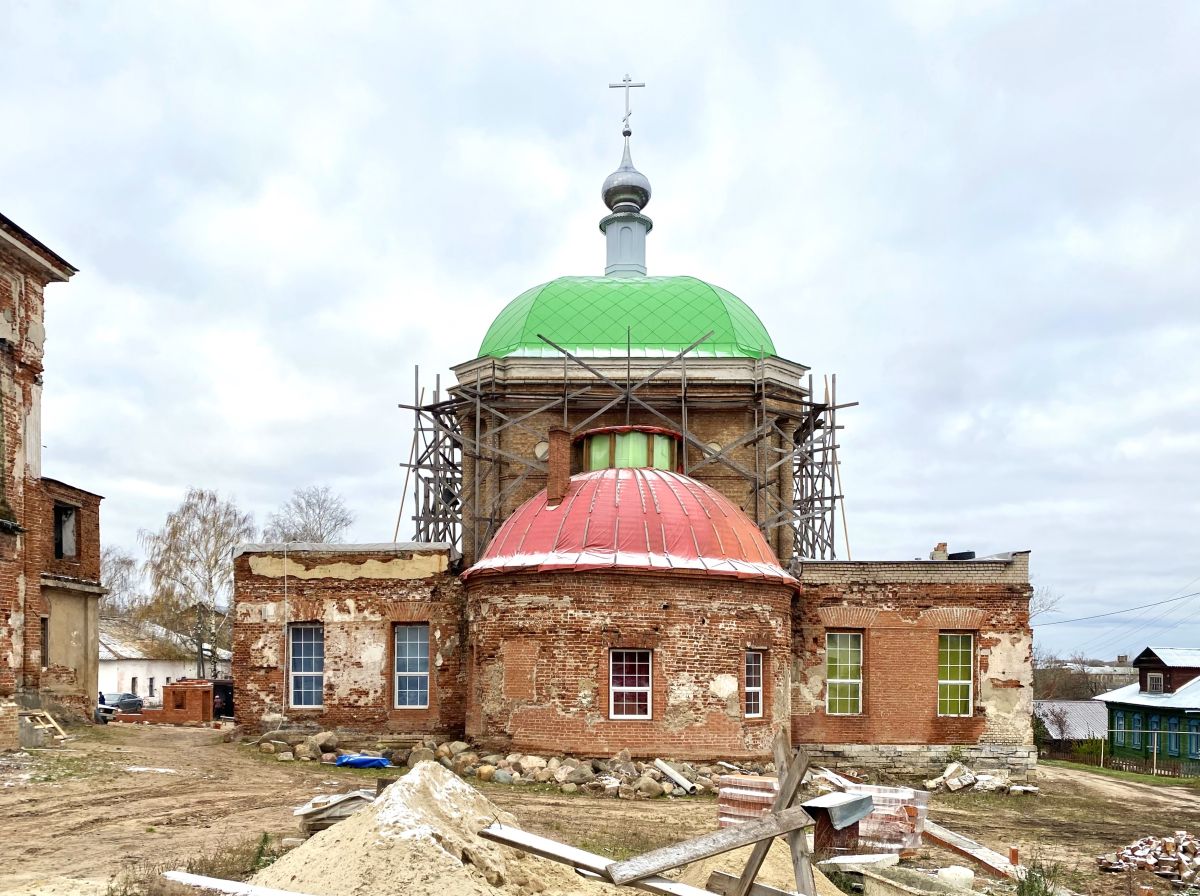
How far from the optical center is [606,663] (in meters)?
18.9

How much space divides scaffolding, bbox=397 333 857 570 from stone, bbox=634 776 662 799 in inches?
356

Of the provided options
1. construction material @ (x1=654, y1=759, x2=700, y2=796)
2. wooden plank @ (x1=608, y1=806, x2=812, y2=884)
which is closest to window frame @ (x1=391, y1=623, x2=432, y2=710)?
construction material @ (x1=654, y1=759, x2=700, y2=796)

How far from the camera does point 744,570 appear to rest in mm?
19609

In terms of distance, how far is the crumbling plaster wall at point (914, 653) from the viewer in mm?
21547

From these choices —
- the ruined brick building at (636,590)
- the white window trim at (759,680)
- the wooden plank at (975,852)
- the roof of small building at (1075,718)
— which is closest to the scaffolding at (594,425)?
the ruined brick building at (636,590)

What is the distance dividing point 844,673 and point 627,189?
1603cm

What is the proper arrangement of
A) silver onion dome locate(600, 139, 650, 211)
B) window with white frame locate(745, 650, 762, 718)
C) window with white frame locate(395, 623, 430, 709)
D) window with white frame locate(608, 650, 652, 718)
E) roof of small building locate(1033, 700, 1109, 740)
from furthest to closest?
roof of small building locate(1033, 700, 1109, 740) < silver onion dome locate(600, 139, 650, 211) < window with white frame locate(395, 623, 430, 709) < window with white frame locate(745, 650, 762, 718) < window with white frame locate(608, 650, 652, 718)

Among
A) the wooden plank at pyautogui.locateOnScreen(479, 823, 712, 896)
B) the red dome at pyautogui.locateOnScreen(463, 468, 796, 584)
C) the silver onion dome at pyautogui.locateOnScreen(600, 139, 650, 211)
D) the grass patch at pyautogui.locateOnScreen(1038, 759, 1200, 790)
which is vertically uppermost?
the silver onion dome at pyautogui.locateOnScreen(600, 139, 650, 211)

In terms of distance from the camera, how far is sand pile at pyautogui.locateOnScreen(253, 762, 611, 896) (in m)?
8.42

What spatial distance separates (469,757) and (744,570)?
578 centimetres

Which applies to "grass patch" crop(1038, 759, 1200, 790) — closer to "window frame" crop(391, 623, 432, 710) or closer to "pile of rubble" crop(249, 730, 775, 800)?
"pile of rubble" crop(249, 730, 775, 800)

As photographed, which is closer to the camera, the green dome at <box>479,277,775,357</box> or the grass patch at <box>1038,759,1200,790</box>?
the grass patch at <box>1038,759,1200,790</box>

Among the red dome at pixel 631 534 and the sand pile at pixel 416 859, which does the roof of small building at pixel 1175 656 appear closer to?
the red dome at pixel 631 534

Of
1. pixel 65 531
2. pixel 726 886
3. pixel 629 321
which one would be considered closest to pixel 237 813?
pixel 726 886
